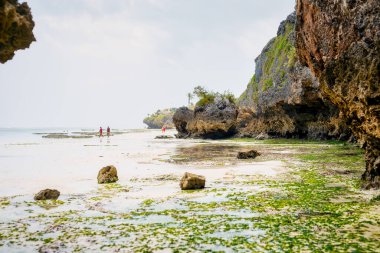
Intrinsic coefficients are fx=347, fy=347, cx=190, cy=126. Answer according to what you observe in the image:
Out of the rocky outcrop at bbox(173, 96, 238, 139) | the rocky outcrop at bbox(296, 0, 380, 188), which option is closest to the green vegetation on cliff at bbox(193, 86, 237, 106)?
the rocky outcrop at bbox(173, 96, 238, 139)

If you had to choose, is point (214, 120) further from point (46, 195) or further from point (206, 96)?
point (46, 195)

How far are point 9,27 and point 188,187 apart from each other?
41.8 feet

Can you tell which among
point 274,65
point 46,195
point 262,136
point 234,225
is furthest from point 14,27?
point 274,65

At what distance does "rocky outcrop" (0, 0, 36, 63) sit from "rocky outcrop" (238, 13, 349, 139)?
156 feet

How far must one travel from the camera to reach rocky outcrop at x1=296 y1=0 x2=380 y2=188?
16719 mm

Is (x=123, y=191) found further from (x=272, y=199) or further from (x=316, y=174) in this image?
(x=316, y=174)

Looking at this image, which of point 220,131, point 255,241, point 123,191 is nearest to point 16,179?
point 123,191

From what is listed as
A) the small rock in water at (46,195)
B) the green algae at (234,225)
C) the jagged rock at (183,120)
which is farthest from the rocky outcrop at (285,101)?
the small rock in water at (46,195)

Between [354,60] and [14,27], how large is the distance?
15.9 meters

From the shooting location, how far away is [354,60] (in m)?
18.1

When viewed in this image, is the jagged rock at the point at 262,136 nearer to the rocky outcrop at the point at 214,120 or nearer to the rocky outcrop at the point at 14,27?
the rocky outcrop at the point at 214,120

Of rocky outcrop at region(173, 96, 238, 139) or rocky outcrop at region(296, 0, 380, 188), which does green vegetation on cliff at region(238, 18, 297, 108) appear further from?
rocky outcrop at region(296, 0, 380, 188)

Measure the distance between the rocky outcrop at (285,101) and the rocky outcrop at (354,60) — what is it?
30.8 m

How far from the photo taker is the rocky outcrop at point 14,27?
8.80m
